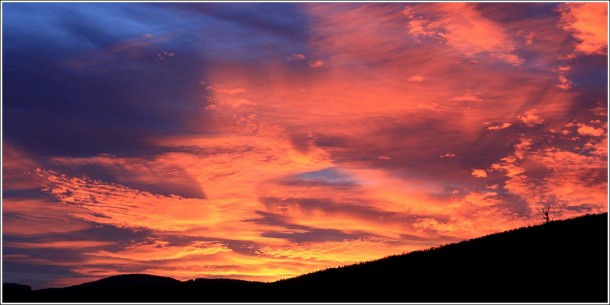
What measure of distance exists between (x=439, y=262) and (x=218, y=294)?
1184 cm

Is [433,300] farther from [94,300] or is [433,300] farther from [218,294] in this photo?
[94,300]

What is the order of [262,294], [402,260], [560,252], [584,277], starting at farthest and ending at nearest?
[402,260] → [262,294] → [560,252] → [584,277]

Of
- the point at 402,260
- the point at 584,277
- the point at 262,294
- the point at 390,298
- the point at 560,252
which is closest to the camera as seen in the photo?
the point at 584,277

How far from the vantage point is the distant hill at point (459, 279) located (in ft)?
81.4

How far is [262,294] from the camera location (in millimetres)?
32594

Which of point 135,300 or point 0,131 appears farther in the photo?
point 135,300

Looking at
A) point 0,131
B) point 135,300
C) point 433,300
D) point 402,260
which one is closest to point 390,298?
point 433,300

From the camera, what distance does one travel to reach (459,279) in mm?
28031

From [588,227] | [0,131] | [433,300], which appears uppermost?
[0,131]

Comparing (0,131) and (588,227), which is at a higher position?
(0,131)

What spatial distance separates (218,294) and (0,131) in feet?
44.7

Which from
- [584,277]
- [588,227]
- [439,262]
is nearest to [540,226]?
[588,227]

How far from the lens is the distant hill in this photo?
24797 mm

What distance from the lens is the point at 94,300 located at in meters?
33.9
